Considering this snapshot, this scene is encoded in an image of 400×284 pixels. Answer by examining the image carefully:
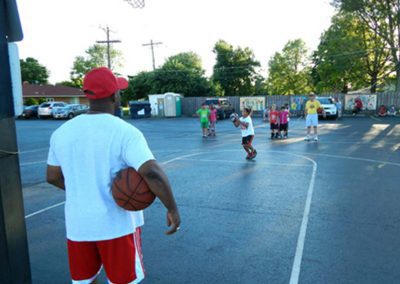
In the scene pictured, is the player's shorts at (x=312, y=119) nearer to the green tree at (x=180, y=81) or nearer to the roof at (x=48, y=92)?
the green tree at (x=180, y=81)

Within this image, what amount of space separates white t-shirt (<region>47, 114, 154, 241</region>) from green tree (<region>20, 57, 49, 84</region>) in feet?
288

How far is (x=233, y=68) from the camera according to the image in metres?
54.8

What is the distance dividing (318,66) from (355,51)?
11.2 meters

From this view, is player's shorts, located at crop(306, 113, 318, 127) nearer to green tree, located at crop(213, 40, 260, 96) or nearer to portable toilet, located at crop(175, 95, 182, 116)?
portable toilet, located at crop(175, 95, 182, 116)

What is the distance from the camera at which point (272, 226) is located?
4.88m

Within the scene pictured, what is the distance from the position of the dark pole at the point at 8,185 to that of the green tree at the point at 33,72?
87.1 metres

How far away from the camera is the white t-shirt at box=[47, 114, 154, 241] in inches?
83.7

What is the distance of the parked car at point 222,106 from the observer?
30.7 metres

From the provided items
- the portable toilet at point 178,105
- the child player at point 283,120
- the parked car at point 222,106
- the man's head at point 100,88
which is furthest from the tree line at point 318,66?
the man's head at point 100,88

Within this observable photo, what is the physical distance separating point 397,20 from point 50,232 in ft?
117

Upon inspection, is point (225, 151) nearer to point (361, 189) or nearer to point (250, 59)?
point (361, 189)

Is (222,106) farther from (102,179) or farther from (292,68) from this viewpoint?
(292,68)

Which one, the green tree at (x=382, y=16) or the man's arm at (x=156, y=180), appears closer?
the man's arm at (x=156, y=180)

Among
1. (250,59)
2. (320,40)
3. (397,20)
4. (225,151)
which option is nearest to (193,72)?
(250,59)
